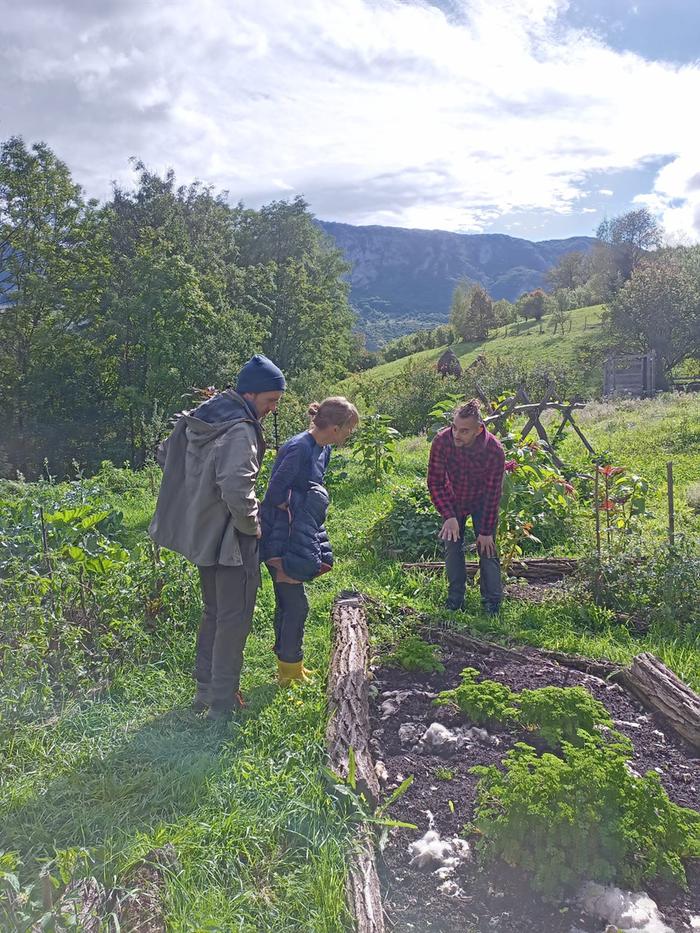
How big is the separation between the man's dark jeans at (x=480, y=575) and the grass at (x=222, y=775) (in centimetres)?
13

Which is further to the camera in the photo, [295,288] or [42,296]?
[295,288]

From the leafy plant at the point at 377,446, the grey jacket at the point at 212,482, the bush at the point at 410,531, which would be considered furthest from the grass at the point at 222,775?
the leafy plant at the point at 377,446

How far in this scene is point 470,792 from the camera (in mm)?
3062

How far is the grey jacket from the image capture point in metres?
3.30

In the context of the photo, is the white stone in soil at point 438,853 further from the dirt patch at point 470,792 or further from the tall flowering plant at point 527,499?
A: the tall flowering plant at point 527,499

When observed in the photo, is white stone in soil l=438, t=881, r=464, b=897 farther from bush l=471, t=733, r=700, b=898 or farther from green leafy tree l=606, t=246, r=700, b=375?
green leafy tree l=606, t=246, r=700, b=375

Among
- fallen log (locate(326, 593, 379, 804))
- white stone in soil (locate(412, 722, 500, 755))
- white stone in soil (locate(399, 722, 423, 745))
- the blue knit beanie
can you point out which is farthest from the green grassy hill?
white stone in soil (locate(412, 722, 500, 755))

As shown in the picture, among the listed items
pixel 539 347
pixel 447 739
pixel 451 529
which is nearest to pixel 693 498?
pixel 451 529

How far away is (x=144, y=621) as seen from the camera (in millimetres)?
4504

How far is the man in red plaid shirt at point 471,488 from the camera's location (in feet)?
15.7

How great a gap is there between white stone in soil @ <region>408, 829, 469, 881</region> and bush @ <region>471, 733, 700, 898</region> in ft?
0.37

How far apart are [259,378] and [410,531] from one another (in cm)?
368

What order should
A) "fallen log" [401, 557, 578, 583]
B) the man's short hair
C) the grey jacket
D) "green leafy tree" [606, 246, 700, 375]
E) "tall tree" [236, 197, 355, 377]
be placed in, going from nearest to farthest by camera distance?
the grey jacket
the man's short hair
"fallen log" [401, 557, 578, 583]
"green leafy tree" [606, 246, 700, 375]
"tall tree" [236, 197, 355, 377]

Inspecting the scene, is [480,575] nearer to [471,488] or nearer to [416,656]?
[471,488]
